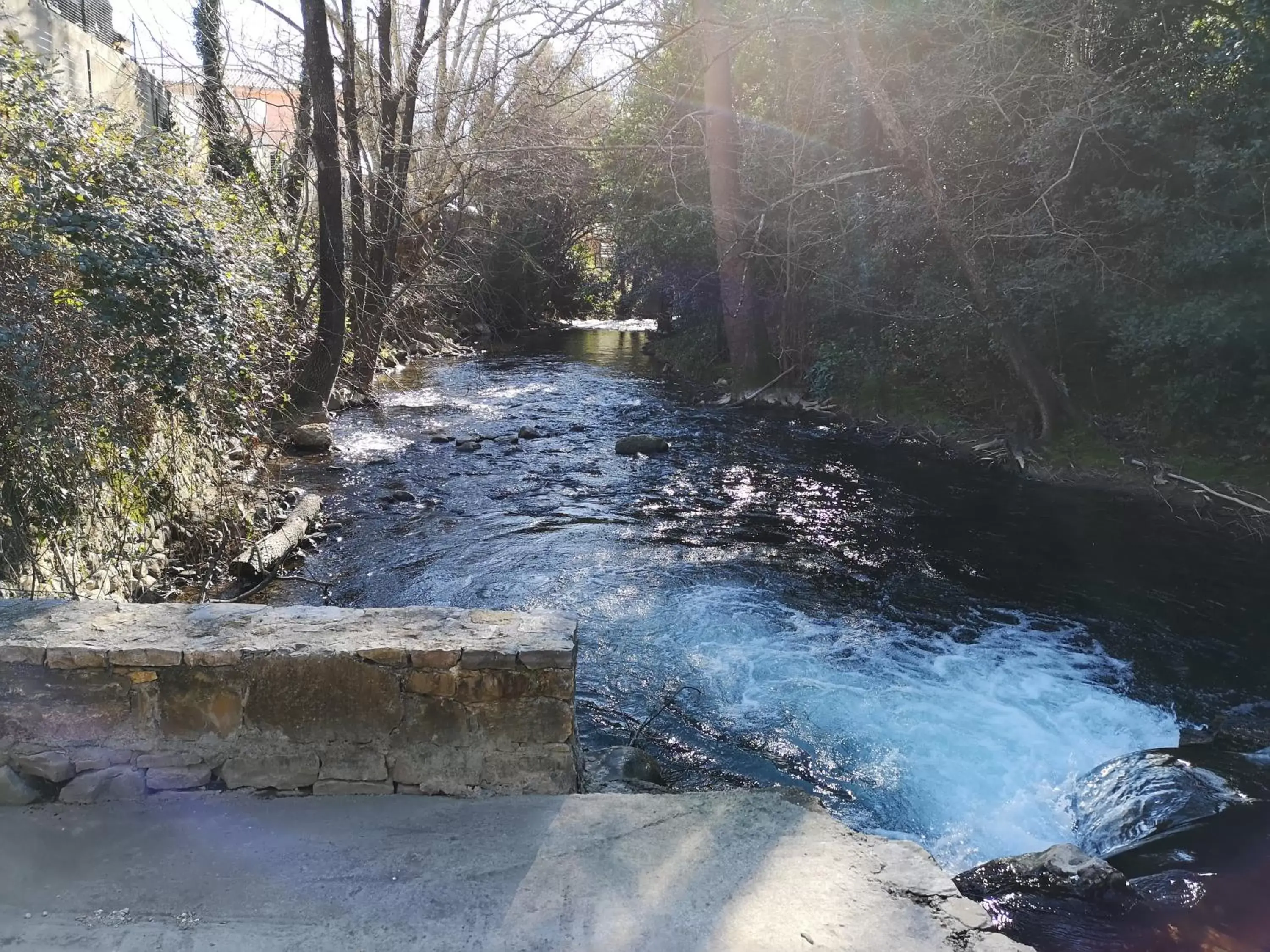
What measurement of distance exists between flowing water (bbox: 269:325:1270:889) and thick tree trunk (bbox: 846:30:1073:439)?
5.00 ft

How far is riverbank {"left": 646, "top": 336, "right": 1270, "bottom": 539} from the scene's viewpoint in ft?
34.0

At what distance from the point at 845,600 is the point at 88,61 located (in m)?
12.6

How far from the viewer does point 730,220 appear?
16484 mm

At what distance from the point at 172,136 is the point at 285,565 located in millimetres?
3951

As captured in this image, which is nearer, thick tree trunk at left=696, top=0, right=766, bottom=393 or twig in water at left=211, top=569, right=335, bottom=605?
twig in water at left=211, top=569, right=335, bottom=605

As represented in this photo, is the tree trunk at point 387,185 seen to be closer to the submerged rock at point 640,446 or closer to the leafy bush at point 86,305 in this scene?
the submerged rock at point 640,446

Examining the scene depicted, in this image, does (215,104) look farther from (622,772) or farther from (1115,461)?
(1115,461)

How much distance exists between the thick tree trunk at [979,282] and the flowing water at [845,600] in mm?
1523

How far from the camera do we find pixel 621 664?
21.2 ft

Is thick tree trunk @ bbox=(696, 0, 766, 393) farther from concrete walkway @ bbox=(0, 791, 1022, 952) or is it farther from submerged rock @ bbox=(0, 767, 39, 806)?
submerged rock @ bbox=(0, 767, 39, 806)

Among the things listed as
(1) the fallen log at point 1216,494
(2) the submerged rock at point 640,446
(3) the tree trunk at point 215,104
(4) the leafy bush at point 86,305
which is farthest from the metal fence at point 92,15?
(1) the fallen log at point 1216,494

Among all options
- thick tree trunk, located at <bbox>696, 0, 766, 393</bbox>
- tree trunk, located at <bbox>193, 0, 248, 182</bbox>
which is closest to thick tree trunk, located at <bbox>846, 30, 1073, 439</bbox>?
thick tree trunk, located at <bbox>696, 0, 766, 393</bbox>

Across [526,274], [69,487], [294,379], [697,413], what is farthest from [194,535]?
[526,274]

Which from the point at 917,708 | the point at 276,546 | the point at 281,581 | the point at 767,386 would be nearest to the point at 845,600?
the point at 917,708
